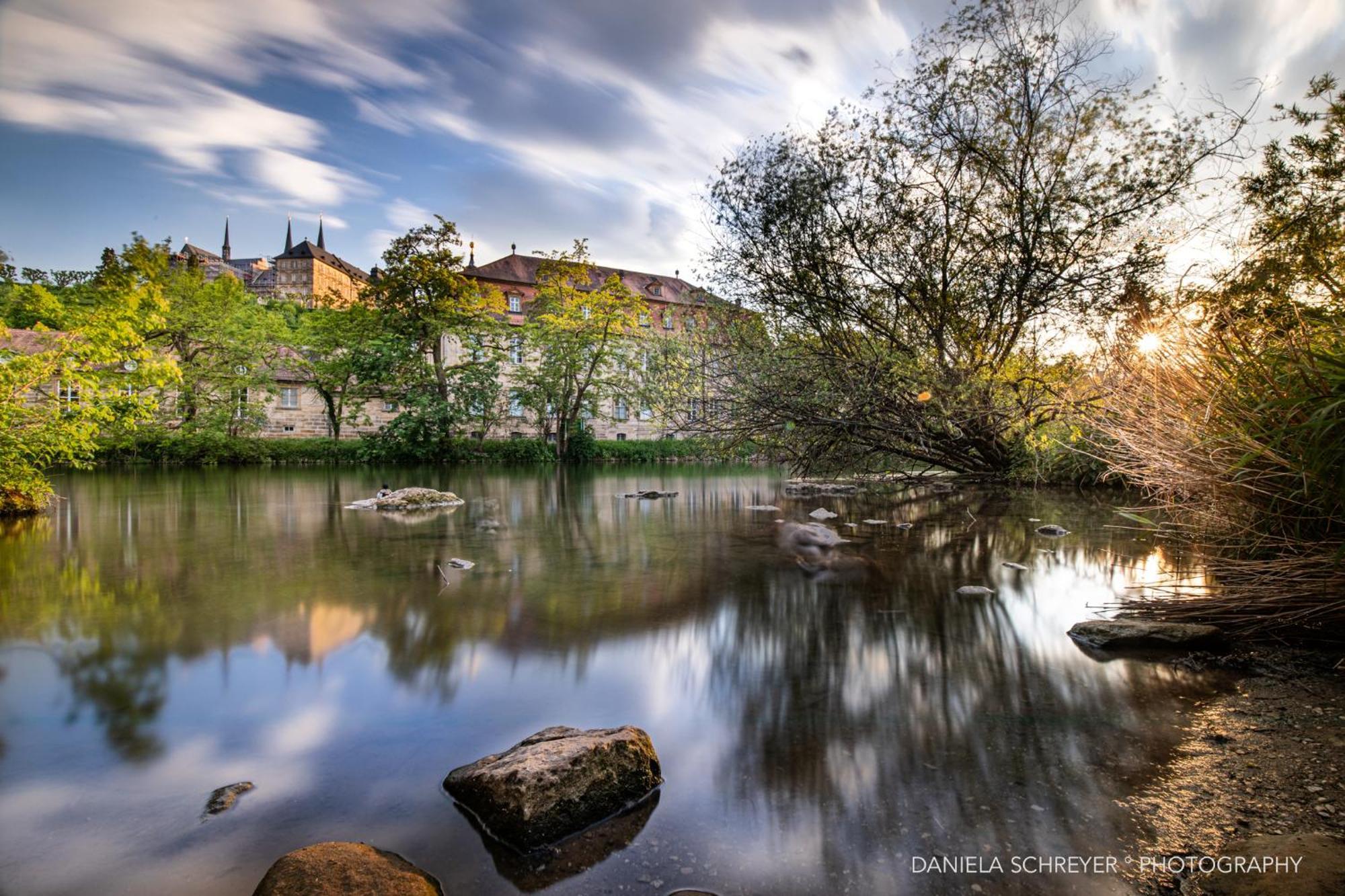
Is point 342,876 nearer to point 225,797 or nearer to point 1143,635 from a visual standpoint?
point 225,797

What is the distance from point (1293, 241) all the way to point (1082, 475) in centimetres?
1525

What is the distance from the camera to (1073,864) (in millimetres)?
2555

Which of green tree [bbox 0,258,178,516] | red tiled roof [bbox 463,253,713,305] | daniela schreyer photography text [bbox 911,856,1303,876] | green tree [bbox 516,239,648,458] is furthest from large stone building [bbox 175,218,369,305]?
daniela schreyer photography text [bbox 911,856,1303,876]

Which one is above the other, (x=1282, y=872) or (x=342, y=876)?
(x=1282, y=872)

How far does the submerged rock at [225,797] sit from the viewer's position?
9.82ft

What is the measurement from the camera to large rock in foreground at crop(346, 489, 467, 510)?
14875mm

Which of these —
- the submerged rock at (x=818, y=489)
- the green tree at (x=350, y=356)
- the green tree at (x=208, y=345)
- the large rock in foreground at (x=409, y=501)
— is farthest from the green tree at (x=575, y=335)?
the large rock in foreground at (x=409, y=501)

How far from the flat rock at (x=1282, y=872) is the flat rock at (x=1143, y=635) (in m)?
2.87

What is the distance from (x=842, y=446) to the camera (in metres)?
12.5

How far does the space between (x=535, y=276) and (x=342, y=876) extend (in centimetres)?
5005

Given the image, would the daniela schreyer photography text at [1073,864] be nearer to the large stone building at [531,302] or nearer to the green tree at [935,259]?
the green tree at [935,259]

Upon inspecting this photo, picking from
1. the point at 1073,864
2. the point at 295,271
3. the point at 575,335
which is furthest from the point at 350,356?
the point at 295,271

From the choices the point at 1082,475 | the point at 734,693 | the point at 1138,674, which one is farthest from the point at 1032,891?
the point at 1082,475

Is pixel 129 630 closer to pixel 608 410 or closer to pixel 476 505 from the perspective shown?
pixel 476 505
